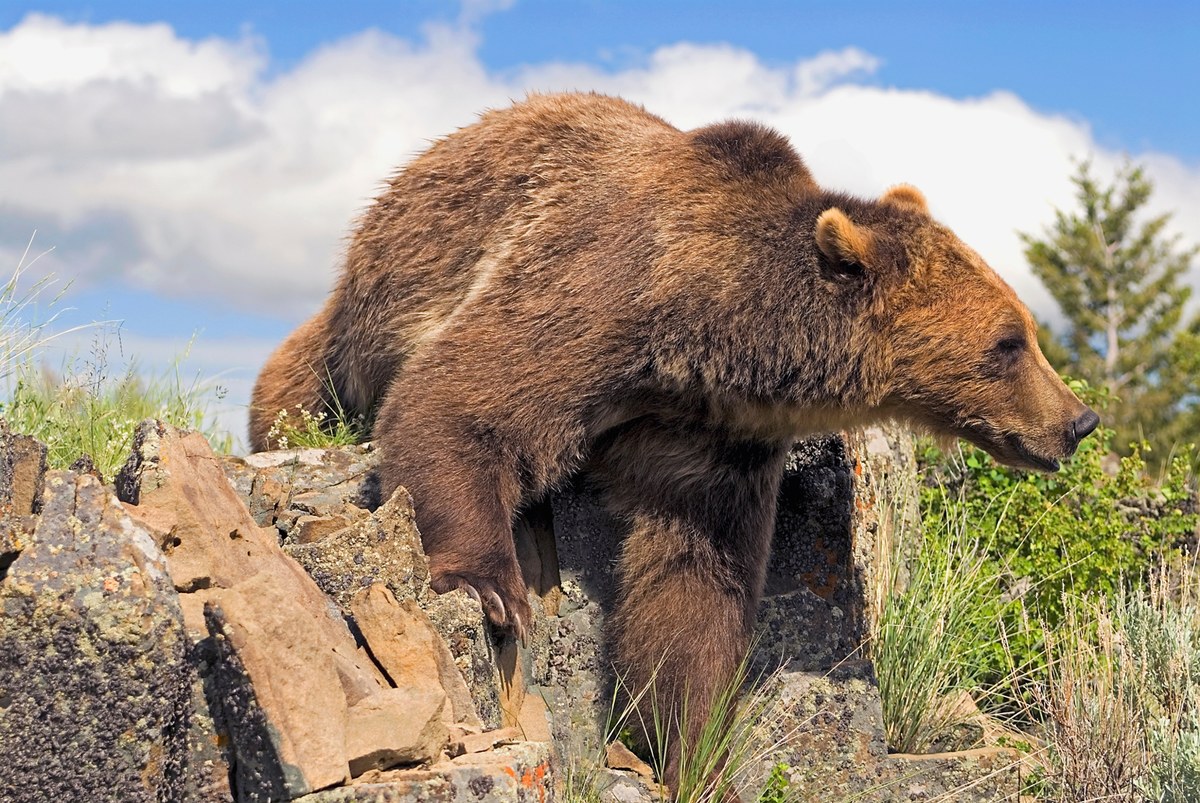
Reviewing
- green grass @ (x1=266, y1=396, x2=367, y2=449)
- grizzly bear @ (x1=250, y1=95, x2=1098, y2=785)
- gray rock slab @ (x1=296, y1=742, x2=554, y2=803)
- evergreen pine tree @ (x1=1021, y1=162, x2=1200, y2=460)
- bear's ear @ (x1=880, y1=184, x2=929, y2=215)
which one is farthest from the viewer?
evergreen pine tree @ (x1=1021, y1=162, x2=1200, y2=460)

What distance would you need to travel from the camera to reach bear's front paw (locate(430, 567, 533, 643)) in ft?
14.0

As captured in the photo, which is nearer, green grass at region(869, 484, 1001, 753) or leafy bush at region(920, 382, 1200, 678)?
green grass at region(869, 484, 1001, 753)

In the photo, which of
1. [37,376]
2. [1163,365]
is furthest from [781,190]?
[1163,365]

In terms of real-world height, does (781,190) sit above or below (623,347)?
above

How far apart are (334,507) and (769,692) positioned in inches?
84.4

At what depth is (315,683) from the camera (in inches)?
119

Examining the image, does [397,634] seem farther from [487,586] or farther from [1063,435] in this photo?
[1063,435]

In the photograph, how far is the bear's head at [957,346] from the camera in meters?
4.76

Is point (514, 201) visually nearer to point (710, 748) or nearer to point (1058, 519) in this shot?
point (710, 748)

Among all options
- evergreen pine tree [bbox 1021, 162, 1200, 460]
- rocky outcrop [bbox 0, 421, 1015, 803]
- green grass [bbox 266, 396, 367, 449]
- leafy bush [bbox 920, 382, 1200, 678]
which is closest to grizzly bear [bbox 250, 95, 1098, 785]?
rocky outcrop [bbox 0, 421, 1015, 803]

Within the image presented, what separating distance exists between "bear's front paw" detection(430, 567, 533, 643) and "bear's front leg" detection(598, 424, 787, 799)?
0.74 metres

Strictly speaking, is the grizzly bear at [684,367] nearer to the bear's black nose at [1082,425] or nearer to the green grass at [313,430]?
the bear's black nose at [1082,425]

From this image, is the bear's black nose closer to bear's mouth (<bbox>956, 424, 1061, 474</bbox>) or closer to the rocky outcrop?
bear's mouth (<bbox>956, 424, 1061, 474</bbox>)

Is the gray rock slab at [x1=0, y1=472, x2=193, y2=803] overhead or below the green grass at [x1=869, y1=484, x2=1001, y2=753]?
overhead
